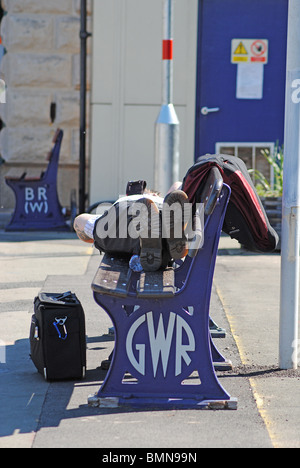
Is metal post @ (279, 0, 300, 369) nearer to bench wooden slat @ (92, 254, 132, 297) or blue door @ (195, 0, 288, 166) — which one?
bench wooden slat @ (92, 254, 132, 297)

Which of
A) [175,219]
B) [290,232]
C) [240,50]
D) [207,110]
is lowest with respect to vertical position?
[290,232]

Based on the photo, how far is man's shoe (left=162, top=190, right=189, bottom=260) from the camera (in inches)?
163

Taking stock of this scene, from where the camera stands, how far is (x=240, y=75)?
A: 10.7 metres

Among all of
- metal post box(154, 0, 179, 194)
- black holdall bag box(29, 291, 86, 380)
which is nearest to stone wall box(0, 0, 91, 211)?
metal post box(154, 0, 179, 194)

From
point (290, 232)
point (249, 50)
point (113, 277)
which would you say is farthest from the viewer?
point (249, 50)

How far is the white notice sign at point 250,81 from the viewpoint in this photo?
10.7 metres

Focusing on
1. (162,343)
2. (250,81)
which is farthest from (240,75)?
(162,343)

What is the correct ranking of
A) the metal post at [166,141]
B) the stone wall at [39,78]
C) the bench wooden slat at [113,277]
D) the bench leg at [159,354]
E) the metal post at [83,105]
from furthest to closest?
the stone wall at [39,78] < the metal post at [83,105] < the metal post at [166,141] < the bench leg at [159,354] < the bench wooden slat at [113,277]

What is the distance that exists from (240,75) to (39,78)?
2.51 meters

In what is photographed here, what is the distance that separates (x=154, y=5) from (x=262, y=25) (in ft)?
4.48

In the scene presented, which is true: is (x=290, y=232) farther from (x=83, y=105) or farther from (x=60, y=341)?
(x=83, y=105)

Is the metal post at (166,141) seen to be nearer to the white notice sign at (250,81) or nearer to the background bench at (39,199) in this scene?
the background bench at (39,199)

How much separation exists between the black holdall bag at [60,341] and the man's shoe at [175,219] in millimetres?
760

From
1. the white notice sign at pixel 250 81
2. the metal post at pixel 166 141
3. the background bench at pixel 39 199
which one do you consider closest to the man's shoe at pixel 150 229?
the metal post at pixel 166 141
